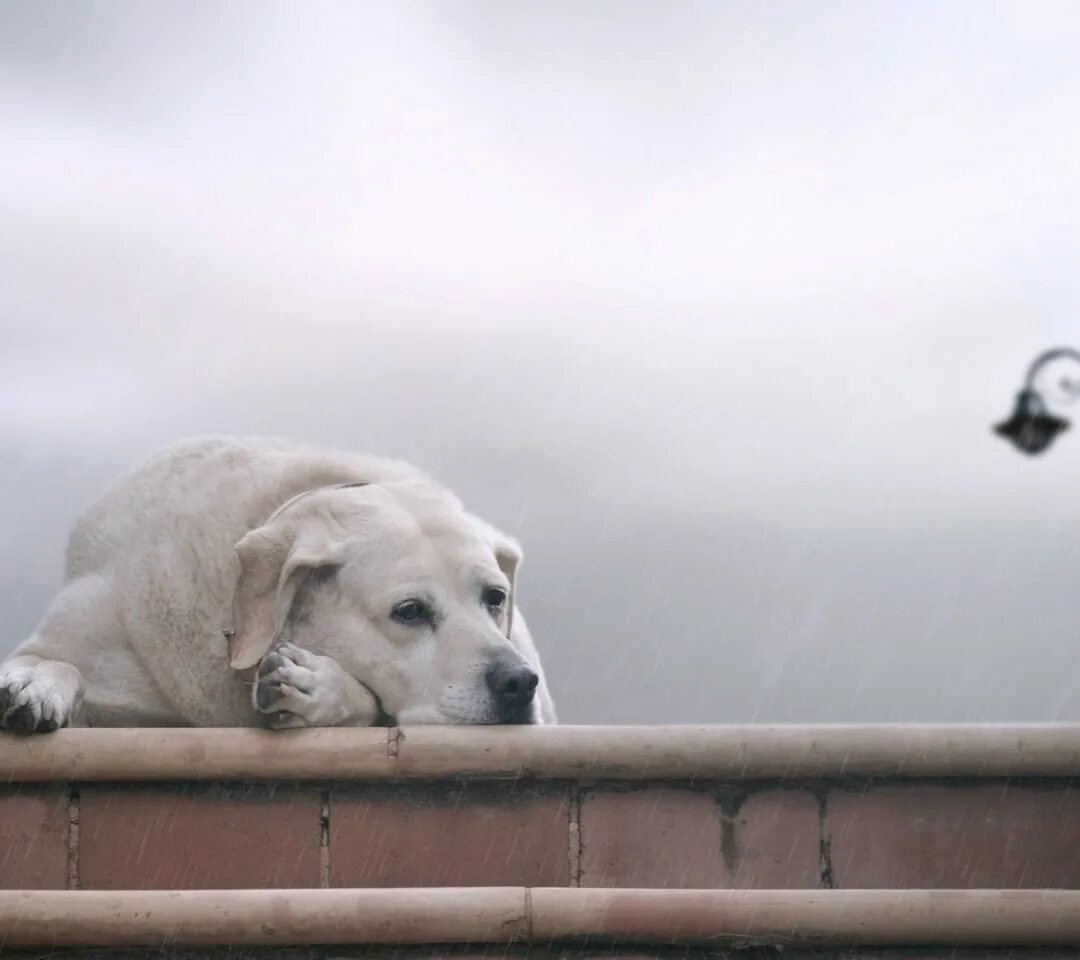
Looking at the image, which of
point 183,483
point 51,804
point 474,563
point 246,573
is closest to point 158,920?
point 51,804

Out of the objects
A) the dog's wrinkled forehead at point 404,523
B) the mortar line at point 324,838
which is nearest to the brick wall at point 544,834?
the mortar line at point 324,838

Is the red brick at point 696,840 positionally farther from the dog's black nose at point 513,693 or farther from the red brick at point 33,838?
the red brick at point 33,838

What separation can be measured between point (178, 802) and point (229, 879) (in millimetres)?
275

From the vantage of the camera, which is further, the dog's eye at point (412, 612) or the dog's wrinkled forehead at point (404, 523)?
the dog's wrinkled forehead at point (404, 523)

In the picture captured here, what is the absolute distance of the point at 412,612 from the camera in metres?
5.05

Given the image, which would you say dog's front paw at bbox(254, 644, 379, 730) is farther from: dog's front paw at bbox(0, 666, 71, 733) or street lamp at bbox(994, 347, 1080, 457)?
street lamp at bbox(994, 347, 1080, 457)

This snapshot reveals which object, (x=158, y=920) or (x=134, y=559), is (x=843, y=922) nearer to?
(x=158, y=920)

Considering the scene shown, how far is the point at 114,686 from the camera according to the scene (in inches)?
211

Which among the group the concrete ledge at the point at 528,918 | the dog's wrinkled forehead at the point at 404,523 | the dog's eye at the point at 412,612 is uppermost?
the dog's wrinkled forehead at the point at 404,523

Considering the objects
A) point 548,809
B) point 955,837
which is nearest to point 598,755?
point 548,809

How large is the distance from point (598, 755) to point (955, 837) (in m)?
1.10

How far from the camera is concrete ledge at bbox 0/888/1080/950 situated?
4031 millimetres

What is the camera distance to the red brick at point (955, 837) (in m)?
4.29

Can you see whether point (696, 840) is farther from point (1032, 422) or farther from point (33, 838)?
point (1032, 422)
